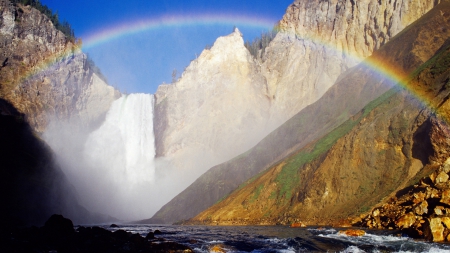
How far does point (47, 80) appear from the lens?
8562 centimetres

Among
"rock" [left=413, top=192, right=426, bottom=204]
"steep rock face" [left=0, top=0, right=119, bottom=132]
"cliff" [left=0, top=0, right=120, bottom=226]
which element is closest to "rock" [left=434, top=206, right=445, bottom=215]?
"rock" [left=413, top=192, right=426, bottom=204]

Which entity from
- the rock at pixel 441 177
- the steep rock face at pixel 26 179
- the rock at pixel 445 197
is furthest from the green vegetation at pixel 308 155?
the steep rock face at pixel 26 179

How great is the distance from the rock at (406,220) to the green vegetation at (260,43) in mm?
89238

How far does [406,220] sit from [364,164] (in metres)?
15.2

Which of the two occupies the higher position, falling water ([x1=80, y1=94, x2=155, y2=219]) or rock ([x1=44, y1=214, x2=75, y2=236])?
falling water ([x1=80, y1=94, x2=155, y2=219])

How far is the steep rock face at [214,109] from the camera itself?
94.2 metres

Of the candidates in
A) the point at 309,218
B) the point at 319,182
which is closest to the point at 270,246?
the point at 309,218

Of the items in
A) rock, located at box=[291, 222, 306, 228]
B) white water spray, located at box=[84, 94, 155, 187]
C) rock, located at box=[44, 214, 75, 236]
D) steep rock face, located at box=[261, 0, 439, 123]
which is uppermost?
steep rock face, located at box=[261, 0, 439, 123]

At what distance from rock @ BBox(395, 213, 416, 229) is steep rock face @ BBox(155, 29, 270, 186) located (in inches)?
2616

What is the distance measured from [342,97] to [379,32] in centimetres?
1890

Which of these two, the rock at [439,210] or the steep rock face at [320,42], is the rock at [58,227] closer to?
the rock at [439,210]

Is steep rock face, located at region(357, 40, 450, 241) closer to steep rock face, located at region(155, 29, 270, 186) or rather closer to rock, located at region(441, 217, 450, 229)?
rock, located at region(441, 217, 450, 229)

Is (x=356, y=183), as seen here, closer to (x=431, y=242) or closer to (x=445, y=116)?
(x=445, y=116)

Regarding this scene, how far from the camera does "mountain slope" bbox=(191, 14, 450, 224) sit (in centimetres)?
3203
